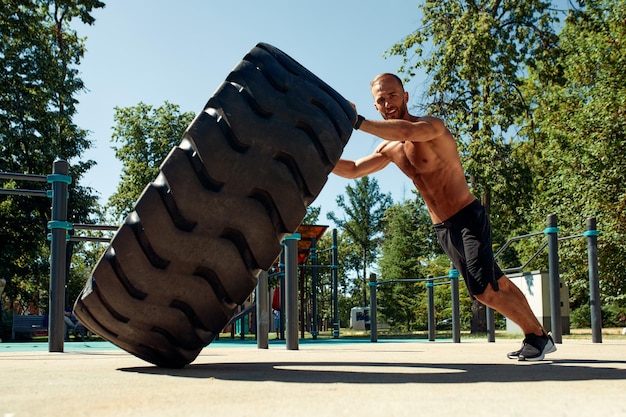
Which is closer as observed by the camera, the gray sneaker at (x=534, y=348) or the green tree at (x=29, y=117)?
the gray sneaker at (x=534, y=348)

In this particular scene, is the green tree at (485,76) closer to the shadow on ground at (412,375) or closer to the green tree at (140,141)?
the green tree at (140,141)

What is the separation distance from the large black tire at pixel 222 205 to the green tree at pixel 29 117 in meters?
20.1

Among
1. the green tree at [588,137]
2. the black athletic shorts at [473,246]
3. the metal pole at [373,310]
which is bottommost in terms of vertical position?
the metal pole at [373,310]

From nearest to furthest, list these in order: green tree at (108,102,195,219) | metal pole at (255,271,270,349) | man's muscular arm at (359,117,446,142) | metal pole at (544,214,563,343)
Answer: man's muscular arm at (359,117,446,142), metal pole at (255,271,270,349), metal pole at (544,214,563,343), green tree at (108,102,195,219)

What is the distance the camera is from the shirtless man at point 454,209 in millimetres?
3904

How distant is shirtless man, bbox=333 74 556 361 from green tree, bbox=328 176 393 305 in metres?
38.0

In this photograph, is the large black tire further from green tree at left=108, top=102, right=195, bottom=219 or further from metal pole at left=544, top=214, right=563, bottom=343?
green tree at left=108, top=102, right=195, bottom=219

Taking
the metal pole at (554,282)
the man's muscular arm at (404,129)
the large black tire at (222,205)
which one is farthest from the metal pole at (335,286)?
the large black tire at (222,205)

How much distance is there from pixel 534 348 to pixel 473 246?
2.34 ft

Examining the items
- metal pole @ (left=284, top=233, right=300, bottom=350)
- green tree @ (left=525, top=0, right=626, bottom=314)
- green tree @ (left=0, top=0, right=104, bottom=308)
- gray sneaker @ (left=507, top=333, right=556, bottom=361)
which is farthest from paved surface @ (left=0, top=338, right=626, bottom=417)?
green tree @ (left=0, top=0, right=104, bottom=308)

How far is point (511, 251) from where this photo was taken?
107 ft

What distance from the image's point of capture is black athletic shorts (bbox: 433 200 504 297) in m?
3.91

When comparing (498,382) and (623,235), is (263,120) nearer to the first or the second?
(498,382)

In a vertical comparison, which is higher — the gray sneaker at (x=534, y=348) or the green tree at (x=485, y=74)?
the green tree at (x=485, y=74)
